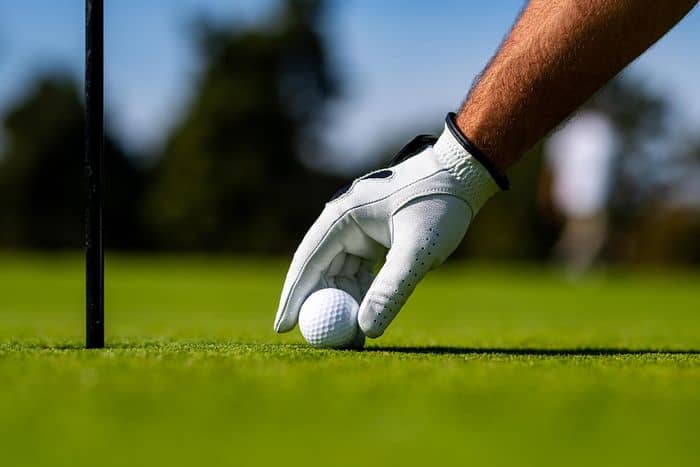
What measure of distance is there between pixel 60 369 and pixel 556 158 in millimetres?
17338

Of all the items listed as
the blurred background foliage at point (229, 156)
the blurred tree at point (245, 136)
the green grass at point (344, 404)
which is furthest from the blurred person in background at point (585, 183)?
the blurred tree at point (245, 136)

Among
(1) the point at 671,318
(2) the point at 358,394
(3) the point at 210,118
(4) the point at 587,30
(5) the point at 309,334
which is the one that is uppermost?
(4) the point at 587,30

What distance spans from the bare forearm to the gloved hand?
0.31 feet

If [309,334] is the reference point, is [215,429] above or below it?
above

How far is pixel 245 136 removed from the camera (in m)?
49.7

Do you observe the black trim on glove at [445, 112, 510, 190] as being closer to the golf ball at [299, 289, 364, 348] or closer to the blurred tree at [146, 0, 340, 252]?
the golf ball at [299, 289, 364, 348]

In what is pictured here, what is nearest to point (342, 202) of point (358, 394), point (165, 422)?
point (358, 394)

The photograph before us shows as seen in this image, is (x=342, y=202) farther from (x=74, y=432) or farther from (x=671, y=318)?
(x=671, y=318)

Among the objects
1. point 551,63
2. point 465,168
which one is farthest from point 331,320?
point 551,63

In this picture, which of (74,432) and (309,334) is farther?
(309,334)

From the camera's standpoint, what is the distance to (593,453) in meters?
1.48

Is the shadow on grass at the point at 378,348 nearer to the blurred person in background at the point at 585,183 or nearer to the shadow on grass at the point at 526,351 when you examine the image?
the shadow on grass at the point at 526,351

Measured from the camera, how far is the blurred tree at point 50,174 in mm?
45344

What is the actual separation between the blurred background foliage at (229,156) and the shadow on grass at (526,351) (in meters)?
38.0
